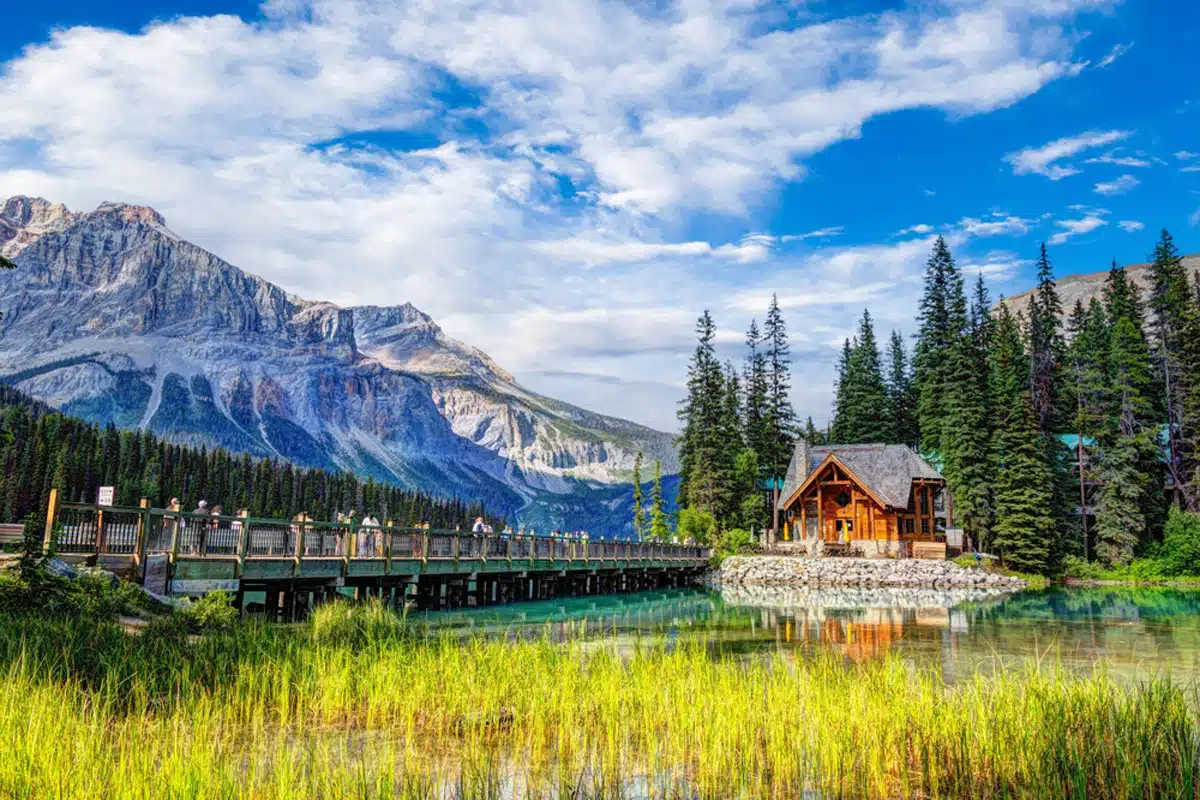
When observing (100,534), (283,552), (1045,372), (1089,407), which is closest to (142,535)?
(100,534)

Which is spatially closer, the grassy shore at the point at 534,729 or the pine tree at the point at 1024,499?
the grassy shore at the point at 534,729

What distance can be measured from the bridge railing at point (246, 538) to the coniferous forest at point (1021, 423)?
3218cm

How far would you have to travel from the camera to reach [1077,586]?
153 feet

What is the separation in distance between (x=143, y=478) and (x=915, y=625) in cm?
9071

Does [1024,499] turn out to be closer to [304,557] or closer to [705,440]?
[705,440]

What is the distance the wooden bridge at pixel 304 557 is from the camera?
16438 millimetres

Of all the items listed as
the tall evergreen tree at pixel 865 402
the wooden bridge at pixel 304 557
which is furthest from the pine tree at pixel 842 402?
the wooden bridge at pixel 304 557

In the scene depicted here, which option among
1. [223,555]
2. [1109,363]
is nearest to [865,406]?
[1109,363]

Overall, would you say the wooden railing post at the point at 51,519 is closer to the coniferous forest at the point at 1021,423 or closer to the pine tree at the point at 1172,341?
the coniferous forest at the point at 1021,423

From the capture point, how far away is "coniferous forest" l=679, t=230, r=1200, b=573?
50.4 metres

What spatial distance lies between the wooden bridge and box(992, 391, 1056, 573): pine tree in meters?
26.2

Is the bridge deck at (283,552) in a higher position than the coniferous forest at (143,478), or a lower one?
lower

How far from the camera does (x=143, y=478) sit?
91.7 meters

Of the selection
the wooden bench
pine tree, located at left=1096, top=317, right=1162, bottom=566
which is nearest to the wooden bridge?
the wooden bench
